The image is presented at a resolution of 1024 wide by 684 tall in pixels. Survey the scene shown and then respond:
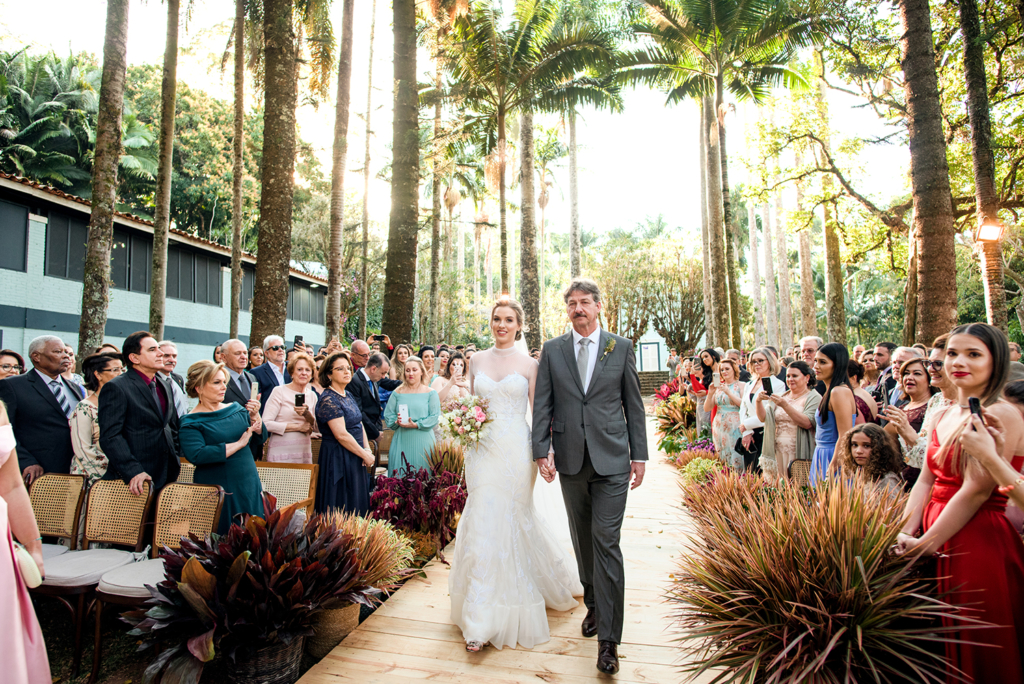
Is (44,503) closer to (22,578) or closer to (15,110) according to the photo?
(22,578)

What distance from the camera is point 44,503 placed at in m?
4.43

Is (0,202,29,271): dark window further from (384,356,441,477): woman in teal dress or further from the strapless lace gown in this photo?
the strapless lace gown

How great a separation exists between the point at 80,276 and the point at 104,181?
9.18m

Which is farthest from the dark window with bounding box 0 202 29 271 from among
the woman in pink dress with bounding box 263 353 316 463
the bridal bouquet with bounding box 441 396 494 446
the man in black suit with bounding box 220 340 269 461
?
the bridal bouquet with bounding box 441 396 494 446

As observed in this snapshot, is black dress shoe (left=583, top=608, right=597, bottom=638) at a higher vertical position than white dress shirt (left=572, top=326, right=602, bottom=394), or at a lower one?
lower

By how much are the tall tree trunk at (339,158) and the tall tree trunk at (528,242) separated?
555cm

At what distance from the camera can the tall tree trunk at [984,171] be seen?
802 cm

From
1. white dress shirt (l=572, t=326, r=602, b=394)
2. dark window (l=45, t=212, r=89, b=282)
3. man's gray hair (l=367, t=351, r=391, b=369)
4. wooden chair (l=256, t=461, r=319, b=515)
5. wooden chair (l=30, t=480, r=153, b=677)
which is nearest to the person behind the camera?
wooden chair (l=30, t=480, r=153, b=677)

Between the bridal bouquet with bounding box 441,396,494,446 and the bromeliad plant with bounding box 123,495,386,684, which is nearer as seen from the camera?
the bromeliad plant with bounding box 123,495,386,684

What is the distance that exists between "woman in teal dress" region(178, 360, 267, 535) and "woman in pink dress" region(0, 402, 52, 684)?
3.98 feet

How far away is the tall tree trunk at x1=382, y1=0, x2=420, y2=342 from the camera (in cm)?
984

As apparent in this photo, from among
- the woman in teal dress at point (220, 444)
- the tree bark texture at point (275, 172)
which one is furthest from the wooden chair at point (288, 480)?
the tree bark texture at point (275, 172)

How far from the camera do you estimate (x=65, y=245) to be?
15047 mm

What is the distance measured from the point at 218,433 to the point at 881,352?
841 cm
